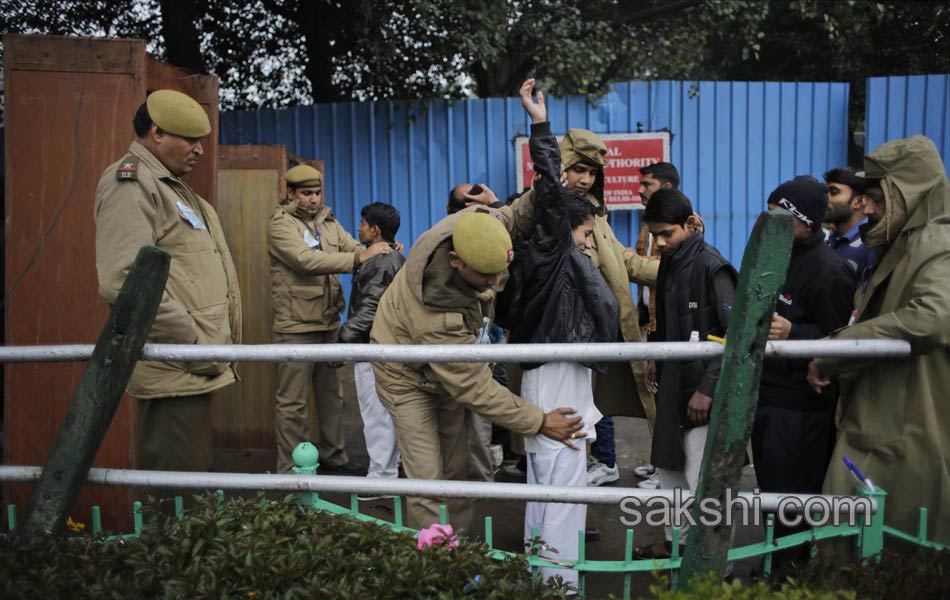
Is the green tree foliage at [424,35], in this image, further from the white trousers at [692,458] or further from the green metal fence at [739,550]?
the green metal fence at [739,550]

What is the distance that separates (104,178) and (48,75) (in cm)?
111

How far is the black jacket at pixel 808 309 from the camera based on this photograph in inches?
133

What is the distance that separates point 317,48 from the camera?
30.7ft

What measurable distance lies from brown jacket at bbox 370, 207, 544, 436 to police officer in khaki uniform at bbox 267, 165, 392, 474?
164cm

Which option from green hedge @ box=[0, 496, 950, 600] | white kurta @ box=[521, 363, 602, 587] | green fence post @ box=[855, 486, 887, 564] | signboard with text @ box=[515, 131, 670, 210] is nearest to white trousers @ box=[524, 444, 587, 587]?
white kurta @ box=[521, 363, 602, 587]

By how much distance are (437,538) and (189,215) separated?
5.70 feet

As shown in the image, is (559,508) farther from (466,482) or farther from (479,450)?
(479,450)

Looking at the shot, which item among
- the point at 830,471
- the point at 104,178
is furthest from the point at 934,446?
the point at 104,178

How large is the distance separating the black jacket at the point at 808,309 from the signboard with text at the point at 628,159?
15.3 ft

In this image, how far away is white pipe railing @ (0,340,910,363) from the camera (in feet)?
7.17

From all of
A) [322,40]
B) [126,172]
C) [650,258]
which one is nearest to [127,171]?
[126,172]

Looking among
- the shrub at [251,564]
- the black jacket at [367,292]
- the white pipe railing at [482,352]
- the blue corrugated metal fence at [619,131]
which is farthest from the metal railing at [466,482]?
the blue corrugated metal fence at [619,131]

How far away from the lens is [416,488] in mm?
2328

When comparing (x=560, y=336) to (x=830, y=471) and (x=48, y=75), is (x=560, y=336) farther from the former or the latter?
(x=48, y=75)
